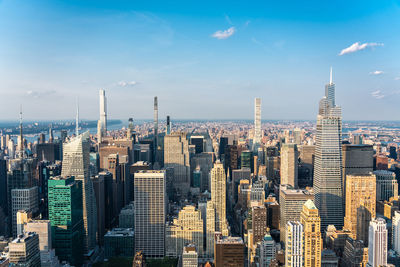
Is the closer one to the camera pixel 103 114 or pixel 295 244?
pixel 295 244

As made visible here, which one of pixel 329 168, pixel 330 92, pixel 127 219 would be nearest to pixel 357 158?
pixel 329 168

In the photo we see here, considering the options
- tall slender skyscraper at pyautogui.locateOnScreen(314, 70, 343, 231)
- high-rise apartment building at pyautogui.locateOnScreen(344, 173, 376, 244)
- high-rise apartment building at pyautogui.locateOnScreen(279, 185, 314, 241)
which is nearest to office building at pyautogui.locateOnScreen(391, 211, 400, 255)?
high-rise apartment building at pyautogui.locateOnScreen(344, 173, 376, 244)

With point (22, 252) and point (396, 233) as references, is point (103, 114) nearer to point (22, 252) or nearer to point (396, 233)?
point (22, 252)

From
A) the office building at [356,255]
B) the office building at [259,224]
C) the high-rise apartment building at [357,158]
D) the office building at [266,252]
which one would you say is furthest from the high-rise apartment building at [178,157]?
the office building at [356,255]

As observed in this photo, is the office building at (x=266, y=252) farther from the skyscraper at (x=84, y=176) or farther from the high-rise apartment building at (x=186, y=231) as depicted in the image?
the skyscraper at (x=84, y=176)

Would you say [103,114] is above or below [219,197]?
above

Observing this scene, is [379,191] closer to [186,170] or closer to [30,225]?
[186,170]

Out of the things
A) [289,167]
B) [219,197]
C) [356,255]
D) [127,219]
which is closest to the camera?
[356,255]
